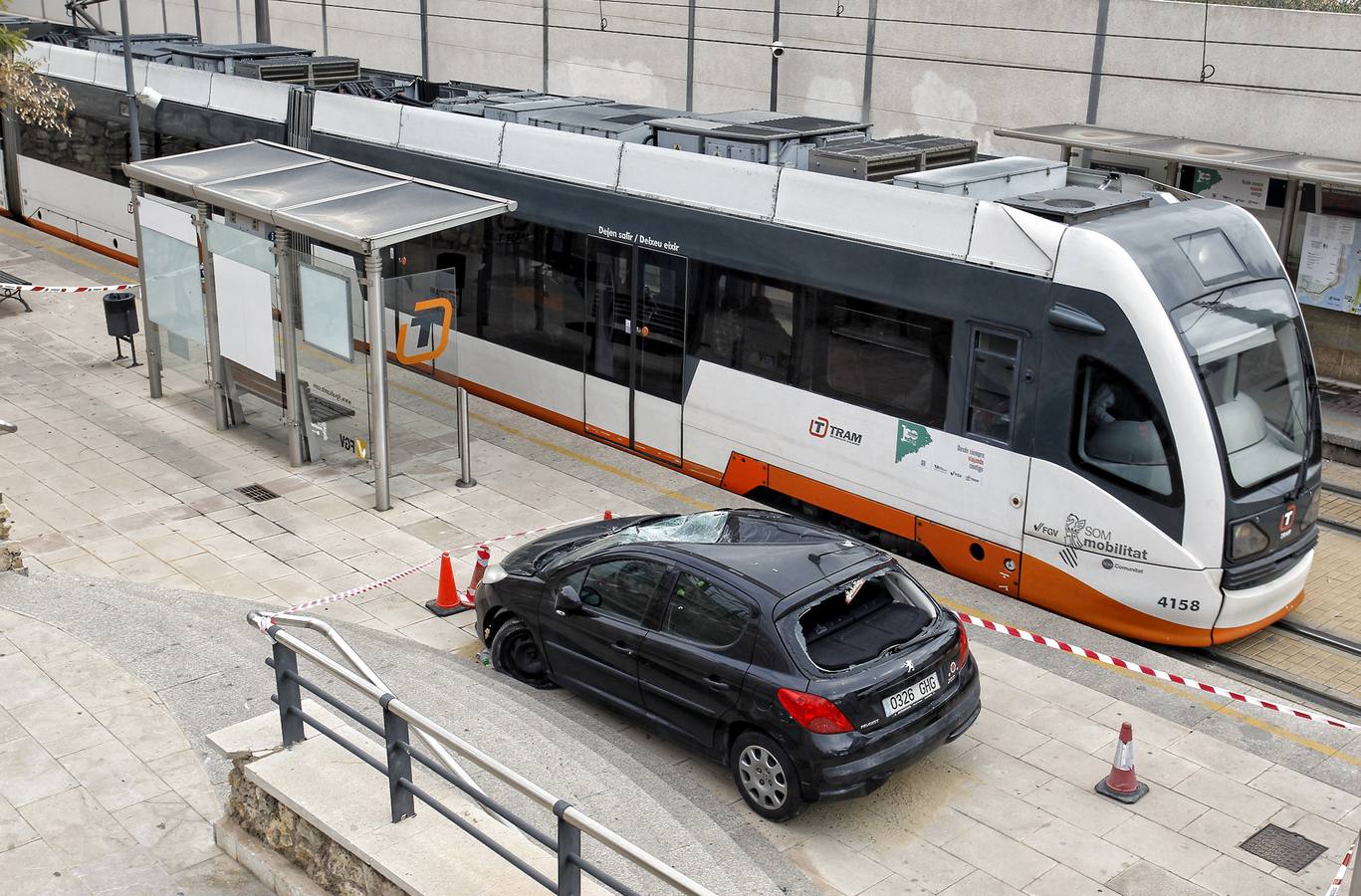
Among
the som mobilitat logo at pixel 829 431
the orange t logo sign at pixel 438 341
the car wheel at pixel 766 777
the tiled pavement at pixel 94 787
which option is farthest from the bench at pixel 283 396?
the car wheel at pixel 766 777

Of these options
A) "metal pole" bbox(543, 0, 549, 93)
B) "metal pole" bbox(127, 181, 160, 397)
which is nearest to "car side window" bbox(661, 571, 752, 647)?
"metal pole" bbox(127, 181, 160, 397)

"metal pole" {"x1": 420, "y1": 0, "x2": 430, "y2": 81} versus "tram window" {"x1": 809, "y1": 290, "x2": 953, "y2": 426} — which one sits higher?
"metal pole" {"x1": 420, "y1": 0, "x2": 430, "y2": 81}

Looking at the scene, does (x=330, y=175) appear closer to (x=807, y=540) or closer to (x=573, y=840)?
(x=807, y=540)

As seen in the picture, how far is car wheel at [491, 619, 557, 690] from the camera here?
9.58 m

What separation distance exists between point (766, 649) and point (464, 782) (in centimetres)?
255

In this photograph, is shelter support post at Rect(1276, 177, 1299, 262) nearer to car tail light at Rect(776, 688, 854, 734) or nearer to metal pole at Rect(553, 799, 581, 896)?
car tail light at Rect(776, 688, 854, 734)

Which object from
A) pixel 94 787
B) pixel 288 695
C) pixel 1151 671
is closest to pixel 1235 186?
pixel 1151 671

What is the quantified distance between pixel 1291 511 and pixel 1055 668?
2.11 m

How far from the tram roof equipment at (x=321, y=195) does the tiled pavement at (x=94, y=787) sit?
503 cm

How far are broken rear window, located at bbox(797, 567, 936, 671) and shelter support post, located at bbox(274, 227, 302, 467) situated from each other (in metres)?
7.52

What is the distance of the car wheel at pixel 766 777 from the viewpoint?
25.9ft

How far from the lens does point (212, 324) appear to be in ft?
49.0

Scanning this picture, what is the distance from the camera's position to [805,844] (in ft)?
25.9

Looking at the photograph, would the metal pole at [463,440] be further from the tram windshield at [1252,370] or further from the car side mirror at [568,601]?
the tram windshield at [1252,370]
